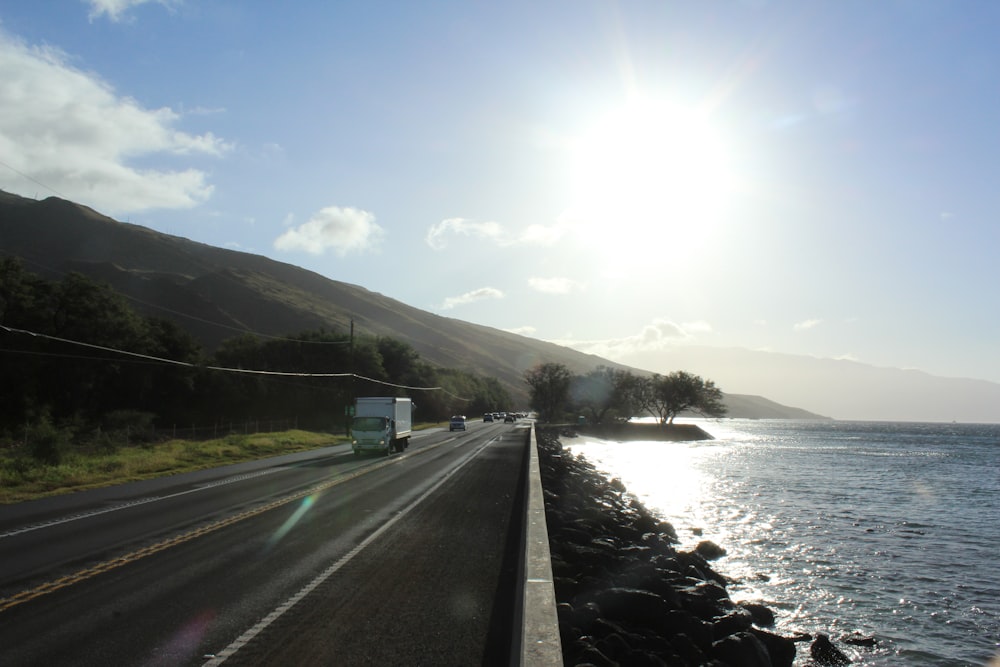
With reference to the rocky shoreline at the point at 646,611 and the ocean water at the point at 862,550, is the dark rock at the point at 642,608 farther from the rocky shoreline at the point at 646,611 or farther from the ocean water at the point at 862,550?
the ocean water at the point at 862,550

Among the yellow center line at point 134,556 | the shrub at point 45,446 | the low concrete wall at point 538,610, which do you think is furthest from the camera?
the shrub at point 45,446

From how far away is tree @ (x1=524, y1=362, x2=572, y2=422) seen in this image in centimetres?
Result: 13500

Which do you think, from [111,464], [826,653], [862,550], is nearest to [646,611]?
[826,653]

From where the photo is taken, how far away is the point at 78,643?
285 inches

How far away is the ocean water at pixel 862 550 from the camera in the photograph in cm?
1423

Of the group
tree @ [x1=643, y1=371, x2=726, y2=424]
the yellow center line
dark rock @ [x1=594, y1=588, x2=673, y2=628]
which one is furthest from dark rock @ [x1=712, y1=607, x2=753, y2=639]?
tree @ [x1=643, y1=371, x2=726, y2=424]

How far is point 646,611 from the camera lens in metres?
10.3

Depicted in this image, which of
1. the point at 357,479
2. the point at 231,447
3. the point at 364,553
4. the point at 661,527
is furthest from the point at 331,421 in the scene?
the point at 364,553

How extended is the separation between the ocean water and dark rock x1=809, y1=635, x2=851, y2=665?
0.25m

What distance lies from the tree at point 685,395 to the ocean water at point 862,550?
78.8 m

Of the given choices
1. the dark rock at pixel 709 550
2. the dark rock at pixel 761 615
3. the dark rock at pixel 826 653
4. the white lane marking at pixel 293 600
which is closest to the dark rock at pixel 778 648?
the dark rock at pixel 826 653

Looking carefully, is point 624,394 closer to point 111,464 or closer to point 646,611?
point 111,464

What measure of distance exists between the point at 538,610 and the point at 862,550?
18.9m

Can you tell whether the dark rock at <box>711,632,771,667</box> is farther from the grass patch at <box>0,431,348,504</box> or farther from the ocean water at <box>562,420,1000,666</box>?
the grass patch at <box>0,431,348,504</box>
